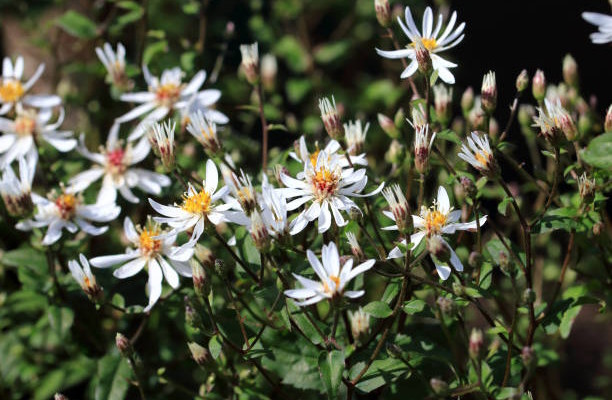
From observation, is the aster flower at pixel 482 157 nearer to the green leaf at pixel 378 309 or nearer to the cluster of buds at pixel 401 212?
the cluster of buds at pixel 401 212

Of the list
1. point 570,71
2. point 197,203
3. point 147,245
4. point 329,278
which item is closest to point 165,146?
point 197,203

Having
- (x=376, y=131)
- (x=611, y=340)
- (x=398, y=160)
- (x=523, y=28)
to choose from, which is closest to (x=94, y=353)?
(x=398, y=160)

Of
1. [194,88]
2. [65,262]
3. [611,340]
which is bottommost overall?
[611,340]

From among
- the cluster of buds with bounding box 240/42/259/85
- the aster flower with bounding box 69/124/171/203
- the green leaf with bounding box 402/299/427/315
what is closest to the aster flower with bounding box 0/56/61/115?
the aster flower with bounding box 69/124/171/203

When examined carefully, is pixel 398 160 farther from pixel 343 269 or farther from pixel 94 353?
pixel 94 353

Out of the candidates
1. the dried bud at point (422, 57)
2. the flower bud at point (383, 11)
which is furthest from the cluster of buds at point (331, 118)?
the flower bud at point (383, 11)

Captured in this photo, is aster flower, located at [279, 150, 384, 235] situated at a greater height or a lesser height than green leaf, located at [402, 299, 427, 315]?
greater

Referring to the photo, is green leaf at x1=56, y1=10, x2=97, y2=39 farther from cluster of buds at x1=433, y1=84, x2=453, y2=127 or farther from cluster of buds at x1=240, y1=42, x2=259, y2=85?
cluster of buds at x1=433, y1=84, x2=453, y2=127
